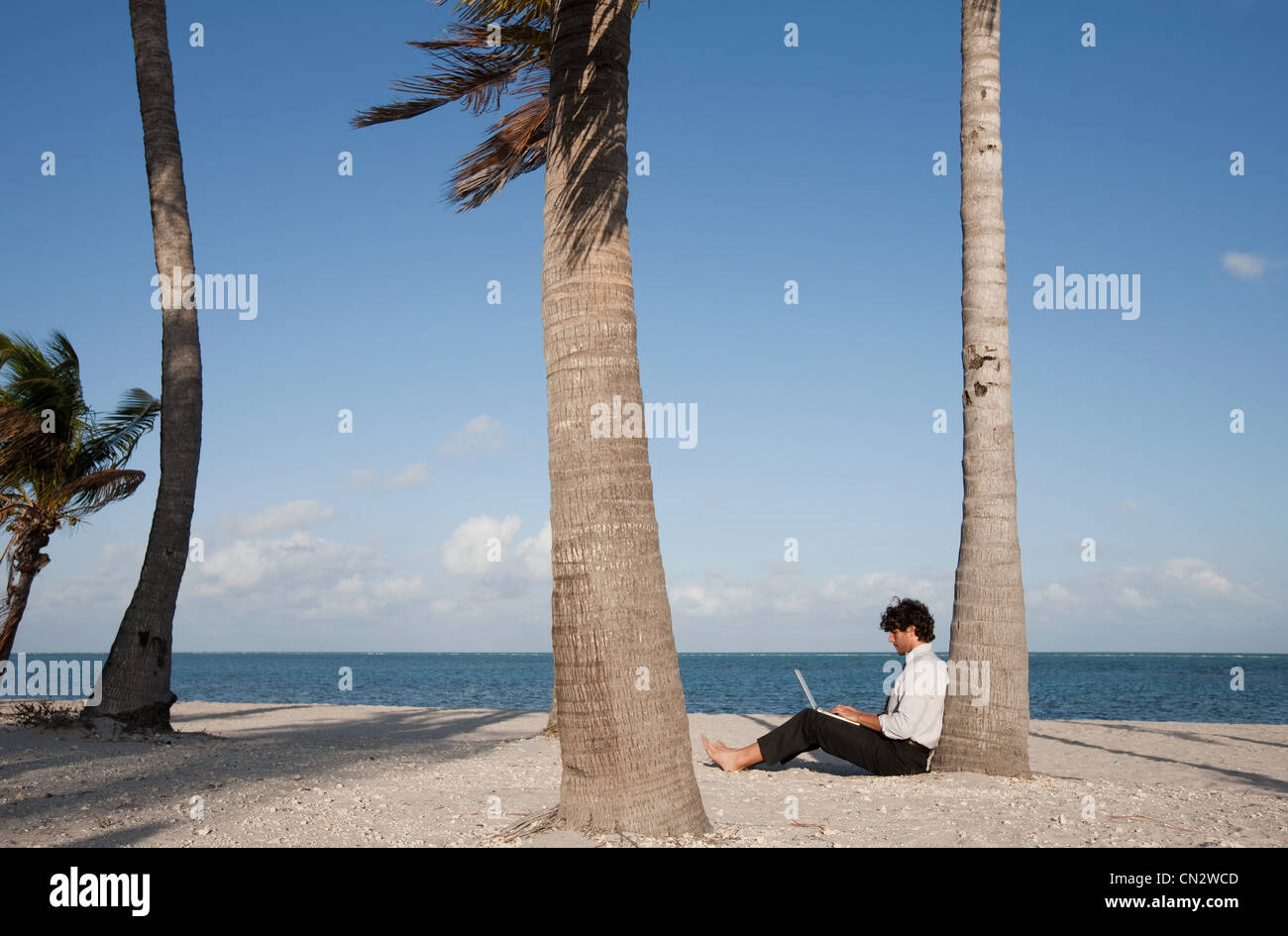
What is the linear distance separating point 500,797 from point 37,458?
40.2 feet

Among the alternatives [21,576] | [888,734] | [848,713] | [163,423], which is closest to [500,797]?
[848,713]

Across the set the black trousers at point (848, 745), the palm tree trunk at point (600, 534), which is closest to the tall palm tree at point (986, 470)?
the black trousers at point (848, 745)

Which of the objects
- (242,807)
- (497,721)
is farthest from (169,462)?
(497,721)

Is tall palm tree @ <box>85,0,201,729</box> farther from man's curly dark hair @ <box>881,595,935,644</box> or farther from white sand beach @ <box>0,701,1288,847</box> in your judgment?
man's curly dark hair @ <box>881,595,935,644</box>

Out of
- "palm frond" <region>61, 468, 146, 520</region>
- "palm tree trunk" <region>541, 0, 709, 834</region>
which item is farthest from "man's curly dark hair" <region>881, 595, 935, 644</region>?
"palm frond" <region>61, 468, 146, 520</region>

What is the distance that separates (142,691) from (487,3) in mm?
7408

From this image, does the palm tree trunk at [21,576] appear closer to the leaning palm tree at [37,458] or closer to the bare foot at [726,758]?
the leaning palm tree at [37,458]

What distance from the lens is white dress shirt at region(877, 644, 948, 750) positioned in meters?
6.93

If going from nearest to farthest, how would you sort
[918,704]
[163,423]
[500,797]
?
[500,797] < [918,704] < [163,423]

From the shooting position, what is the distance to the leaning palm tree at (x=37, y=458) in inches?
557

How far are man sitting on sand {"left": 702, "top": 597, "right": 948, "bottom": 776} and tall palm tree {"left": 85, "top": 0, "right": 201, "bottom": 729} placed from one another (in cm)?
598

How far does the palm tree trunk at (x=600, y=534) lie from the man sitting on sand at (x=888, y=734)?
2703 millimetres

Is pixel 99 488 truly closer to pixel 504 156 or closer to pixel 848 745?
pixel 504 156

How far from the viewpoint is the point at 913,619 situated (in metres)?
7.14
